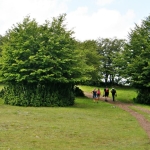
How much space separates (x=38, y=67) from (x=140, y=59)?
1483 cm

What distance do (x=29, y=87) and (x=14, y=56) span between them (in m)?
3.87

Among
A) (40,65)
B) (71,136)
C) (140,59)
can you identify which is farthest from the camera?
(140,59)

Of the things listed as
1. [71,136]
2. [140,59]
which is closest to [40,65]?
[140,59]

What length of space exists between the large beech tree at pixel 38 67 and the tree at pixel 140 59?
8.82 m

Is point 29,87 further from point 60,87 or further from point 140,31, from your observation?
point 140,31

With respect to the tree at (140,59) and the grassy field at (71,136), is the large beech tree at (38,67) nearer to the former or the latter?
the tree at (140,59)

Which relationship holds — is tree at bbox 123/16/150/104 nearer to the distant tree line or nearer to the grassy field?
the distant tree line

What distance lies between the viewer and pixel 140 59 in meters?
41.2

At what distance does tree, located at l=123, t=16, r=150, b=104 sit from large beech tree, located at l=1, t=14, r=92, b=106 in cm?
882

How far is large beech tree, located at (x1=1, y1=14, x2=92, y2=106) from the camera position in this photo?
33.5m

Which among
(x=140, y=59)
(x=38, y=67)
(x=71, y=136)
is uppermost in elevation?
(x=140, y=59)

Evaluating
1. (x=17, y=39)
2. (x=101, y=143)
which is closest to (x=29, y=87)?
(x=17, y=39)

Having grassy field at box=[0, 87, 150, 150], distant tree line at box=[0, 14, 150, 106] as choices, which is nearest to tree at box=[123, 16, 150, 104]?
distant tree line at box=[0, 14, 150, 106]

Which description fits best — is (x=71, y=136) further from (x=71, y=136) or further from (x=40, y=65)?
(x=40, y=65)
